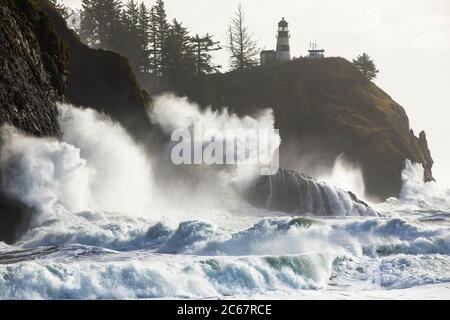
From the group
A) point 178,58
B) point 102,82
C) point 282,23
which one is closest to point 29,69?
point 102,82

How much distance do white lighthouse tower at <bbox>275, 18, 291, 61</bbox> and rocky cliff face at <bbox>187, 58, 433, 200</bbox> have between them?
177 inches

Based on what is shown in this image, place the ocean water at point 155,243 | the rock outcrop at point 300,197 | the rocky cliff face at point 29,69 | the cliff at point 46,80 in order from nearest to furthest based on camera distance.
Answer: the ocean water at point 155,243 → the cliff at point 46,80 → the rocky cliff face at point 29,69 → the rock outcrop at point 300,197

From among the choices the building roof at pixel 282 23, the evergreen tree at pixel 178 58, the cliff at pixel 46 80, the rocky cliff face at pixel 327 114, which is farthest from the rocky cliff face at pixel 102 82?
the building roof at pixel 282 23

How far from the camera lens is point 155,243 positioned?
31.8 m

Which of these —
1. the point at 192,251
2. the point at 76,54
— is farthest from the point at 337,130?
the point at 192,251

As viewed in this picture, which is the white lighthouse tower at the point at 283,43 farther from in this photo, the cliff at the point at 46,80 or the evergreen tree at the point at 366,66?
the cliff at the point at 46,80

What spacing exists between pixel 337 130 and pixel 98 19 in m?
24.0

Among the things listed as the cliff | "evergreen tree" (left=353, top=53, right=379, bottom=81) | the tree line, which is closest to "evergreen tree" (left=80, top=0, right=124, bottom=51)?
the tree line

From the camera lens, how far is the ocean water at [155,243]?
23453 mm

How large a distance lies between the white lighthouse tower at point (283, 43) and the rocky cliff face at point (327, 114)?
177 inches

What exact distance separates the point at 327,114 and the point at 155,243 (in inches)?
1588

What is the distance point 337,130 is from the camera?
224ft
